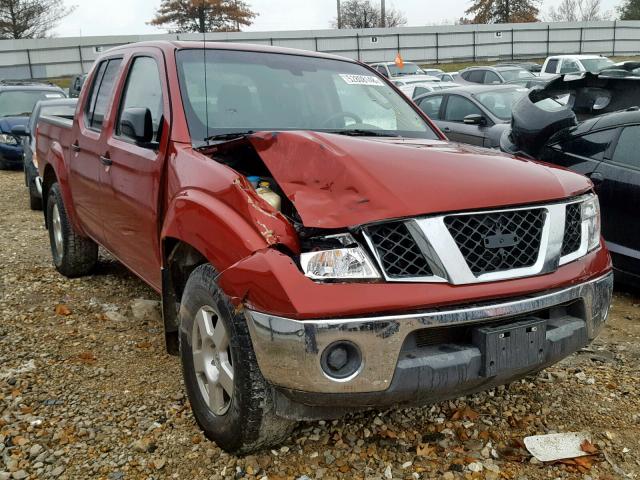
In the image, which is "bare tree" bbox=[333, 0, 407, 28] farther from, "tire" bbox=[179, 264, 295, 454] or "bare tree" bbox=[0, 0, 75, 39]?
"tire" bbox=[179, 264, 295, 454]

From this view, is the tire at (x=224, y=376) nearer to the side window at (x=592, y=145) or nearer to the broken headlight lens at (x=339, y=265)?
the broken headlight lens at (x=339, y=265)

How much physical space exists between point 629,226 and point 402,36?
36.0m

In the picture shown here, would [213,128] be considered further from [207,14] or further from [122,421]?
[207,14]

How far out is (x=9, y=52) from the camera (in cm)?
3438

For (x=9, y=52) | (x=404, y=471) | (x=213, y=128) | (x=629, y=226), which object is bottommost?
(x=404, y=471)

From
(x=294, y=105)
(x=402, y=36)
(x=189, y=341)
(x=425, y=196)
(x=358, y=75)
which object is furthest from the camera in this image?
(x=402, y=36)

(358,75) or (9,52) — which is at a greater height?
(9,52)

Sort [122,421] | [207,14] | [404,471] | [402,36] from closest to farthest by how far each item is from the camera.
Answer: [404,471] < [122,421] < [402,36] < [207,14]

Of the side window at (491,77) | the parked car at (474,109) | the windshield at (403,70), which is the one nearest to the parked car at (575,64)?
the side window at (491,77)

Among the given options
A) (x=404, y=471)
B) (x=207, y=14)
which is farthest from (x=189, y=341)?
(x=207, y=14)

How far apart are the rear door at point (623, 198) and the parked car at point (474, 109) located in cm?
361

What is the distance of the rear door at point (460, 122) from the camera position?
909 cm

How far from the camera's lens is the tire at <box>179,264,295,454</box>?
7.91 ft

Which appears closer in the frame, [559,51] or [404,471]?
[404,471]
